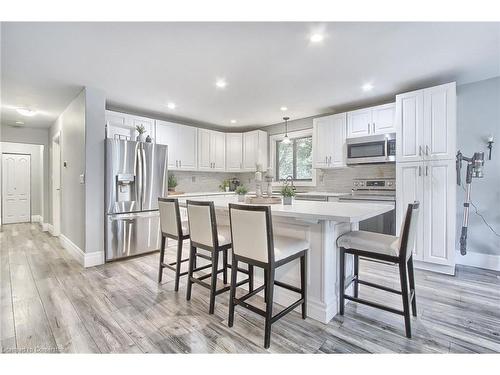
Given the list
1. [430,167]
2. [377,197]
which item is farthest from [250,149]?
[430,167]

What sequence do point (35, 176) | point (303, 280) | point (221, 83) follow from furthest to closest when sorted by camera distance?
point (35, 176) < point (221, 83) < point (303, 280)

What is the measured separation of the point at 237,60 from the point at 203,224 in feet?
5.46

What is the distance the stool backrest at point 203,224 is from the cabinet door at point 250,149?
3.33m

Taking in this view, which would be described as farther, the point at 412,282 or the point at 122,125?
the point at 122,125

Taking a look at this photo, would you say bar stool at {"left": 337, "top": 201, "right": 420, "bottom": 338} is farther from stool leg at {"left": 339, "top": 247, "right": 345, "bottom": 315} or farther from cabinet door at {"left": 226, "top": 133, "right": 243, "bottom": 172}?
cabinet door at {"left": 226, "top": 133, "right": 243, "bottom": 172}

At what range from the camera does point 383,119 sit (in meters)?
3.65

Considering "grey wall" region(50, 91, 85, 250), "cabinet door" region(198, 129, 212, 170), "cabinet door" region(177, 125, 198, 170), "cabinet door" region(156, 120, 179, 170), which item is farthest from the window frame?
"grey wall" region(50, 91, 85, 250)

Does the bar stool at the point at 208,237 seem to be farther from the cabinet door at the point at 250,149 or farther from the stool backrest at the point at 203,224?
the cabinet door at the point at 250,149

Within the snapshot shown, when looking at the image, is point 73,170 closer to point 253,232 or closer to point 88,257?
point 88,257

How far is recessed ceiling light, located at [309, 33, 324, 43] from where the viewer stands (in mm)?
2072

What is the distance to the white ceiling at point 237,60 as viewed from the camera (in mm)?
2021

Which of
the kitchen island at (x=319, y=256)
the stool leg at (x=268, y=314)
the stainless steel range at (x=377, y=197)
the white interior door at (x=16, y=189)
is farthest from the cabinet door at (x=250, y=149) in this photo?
the white interior door at (x=16, y=189)
